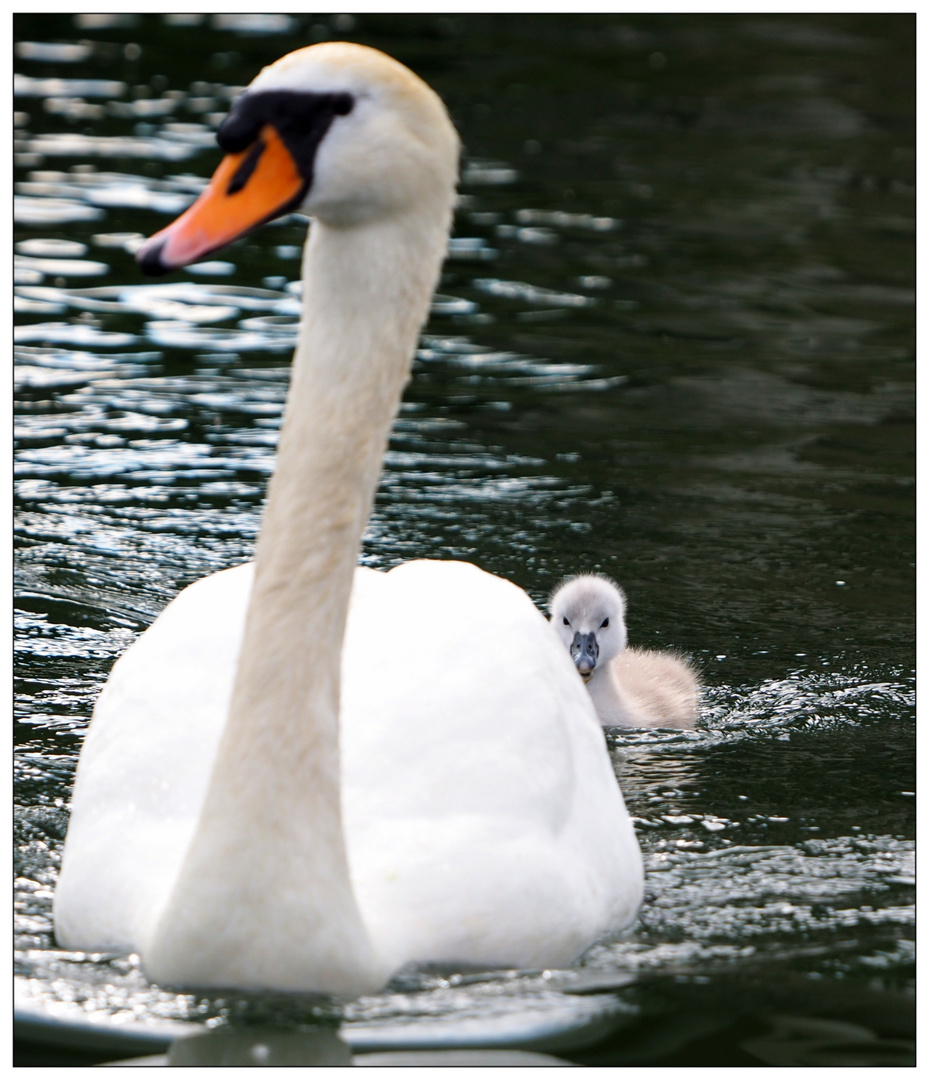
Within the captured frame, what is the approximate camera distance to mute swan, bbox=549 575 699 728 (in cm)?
645

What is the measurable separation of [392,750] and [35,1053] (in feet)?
3.36

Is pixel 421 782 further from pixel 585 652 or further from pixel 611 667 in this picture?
pixel 611 667

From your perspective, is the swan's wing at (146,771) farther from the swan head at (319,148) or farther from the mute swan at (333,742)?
the swan head at (319,148)

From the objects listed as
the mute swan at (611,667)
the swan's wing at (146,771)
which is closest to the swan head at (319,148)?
the swan's wing at (146,771)

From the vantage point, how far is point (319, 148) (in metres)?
3.48

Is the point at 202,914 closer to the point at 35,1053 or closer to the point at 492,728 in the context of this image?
the point at 35,1053

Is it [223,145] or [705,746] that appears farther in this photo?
[705,746]

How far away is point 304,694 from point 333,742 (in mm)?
120

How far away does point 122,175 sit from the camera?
42.9 ft

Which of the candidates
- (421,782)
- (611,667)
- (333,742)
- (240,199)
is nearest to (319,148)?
(240,199)

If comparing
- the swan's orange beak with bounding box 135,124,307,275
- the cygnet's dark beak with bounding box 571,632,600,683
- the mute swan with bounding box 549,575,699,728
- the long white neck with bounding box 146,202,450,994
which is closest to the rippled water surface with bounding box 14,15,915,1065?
the mute swan with bounding box 549,575,699,728

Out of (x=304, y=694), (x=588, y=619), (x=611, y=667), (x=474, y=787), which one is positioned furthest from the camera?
(x=611, y=667)

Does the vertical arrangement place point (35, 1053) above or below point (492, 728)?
below
